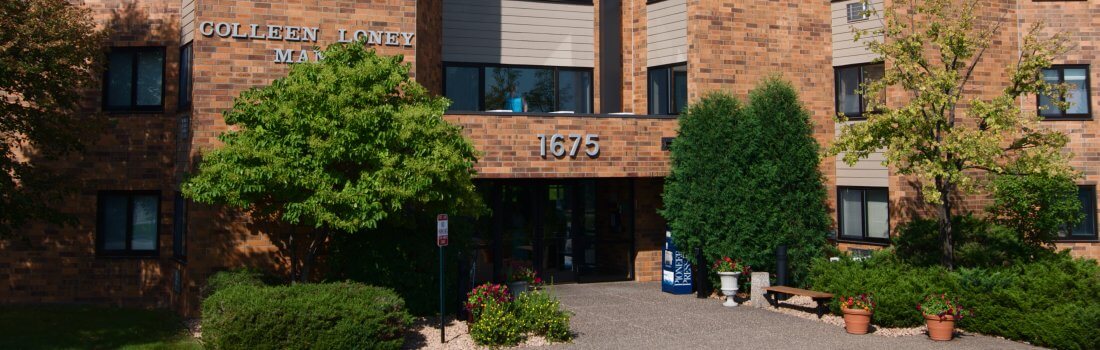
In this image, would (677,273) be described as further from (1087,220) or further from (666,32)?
(1087,220)

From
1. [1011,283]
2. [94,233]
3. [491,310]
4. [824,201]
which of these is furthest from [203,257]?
[1011,283]

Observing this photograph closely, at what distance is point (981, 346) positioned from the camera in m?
12.2

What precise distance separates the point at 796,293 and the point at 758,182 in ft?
8.45

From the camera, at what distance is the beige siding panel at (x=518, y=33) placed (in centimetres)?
1878

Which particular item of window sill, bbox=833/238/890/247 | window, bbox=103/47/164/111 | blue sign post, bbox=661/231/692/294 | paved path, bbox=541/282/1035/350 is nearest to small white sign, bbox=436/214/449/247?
paved path, bbox=541/282/1035/350

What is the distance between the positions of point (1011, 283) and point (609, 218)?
29.3 ft

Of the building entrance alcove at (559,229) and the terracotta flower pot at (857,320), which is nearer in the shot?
the terracotta flower pot at (857,320)

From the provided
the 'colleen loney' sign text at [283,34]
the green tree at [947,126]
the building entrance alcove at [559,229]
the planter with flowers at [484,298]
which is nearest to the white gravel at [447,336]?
the planter with flowers at [484,298]

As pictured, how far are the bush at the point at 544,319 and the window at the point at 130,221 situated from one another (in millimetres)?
8790

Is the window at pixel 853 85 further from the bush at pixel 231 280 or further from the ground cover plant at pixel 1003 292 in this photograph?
the bush at pixel 231 280

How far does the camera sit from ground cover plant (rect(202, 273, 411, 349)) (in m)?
10.9

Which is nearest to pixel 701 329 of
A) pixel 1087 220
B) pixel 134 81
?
pixel 1087 220

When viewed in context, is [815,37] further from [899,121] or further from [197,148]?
[197,148]

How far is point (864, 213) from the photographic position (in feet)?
60.1
